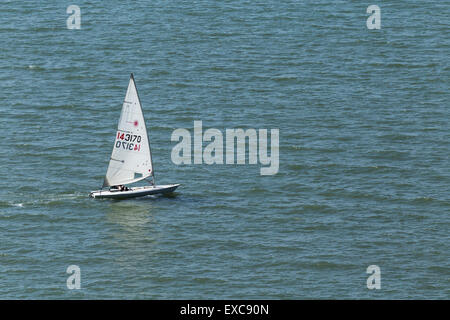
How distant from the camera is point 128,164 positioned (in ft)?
457

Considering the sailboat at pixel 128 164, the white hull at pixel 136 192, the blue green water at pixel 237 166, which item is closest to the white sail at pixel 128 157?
the sailboat at pixel 128 164

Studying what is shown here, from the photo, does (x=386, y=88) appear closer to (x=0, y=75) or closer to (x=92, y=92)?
(x=92, y=92)

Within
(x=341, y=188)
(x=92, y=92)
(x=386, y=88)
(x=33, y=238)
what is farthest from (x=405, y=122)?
(x=33, y=238)

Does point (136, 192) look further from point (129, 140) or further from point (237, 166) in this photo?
point (237, 166)

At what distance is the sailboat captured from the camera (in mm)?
138000

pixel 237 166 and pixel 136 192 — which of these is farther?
pixel 237 166

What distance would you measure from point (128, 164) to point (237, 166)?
53.0 ft

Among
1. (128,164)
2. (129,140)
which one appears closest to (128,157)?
(128,164)

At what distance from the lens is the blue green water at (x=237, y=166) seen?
401ft

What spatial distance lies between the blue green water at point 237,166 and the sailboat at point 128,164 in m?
1.57

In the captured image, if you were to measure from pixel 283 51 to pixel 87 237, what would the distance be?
67798 millimetres

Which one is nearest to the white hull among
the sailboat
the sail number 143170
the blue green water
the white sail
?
the sailboat

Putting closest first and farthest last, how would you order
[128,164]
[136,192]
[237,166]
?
[136,192] < [128,164] < [237,166]

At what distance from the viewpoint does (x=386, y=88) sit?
176 meters
